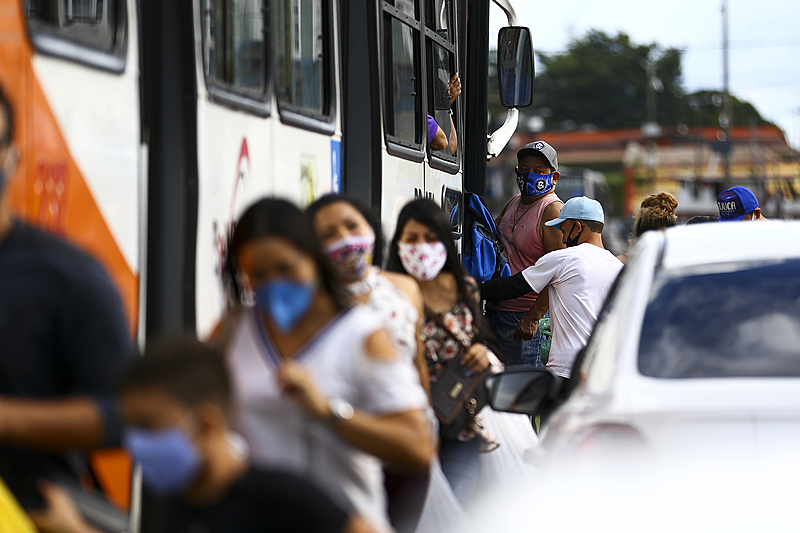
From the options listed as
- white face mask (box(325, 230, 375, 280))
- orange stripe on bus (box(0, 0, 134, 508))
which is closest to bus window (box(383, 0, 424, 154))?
white face mask (box(325, 230, 375, 280))

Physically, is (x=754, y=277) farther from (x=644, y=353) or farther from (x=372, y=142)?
(x=372, y=142)

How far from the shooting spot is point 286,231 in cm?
275

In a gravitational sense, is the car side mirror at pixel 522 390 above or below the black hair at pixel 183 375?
below

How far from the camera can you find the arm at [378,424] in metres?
2.56

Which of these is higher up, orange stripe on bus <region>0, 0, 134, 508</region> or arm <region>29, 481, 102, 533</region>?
orange stripe on bus <region>0, 0, 134, 508</region>

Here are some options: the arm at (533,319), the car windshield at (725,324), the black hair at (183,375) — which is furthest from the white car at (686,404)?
the arm at (533,319)

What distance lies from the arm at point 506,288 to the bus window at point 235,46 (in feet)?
7.27

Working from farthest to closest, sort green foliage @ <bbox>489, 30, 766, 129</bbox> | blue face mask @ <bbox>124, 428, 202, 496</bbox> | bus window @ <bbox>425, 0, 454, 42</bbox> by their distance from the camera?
green foliage @ <bbox>489, 30, 766, 129</bbox>, bus window @ <bbox>425, 0, 454, 42</bbox>, blue face mask @ <bbox>124, 428, 202, 496</bbox>

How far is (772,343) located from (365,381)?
1.21 m

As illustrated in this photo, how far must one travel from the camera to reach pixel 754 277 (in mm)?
3430

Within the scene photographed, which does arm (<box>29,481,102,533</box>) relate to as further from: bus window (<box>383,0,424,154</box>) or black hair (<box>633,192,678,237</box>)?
black hair (<box>633,192,678,237</box>)

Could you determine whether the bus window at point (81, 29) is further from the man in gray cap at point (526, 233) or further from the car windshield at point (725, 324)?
the man in gray cap at point (526, 233)

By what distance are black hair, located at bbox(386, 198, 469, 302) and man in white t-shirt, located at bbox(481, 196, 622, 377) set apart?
1.80 meters

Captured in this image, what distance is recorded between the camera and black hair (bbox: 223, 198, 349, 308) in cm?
275
